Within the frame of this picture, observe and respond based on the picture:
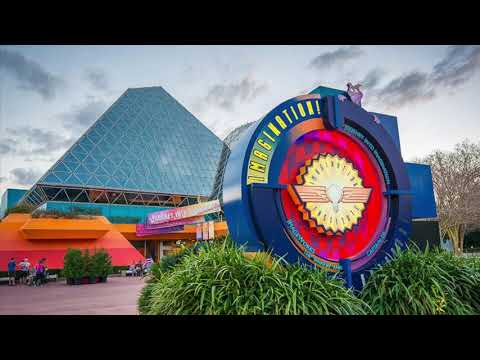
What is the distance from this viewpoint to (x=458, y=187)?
28375 mm

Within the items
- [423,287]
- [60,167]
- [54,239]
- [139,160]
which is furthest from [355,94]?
[139,160]

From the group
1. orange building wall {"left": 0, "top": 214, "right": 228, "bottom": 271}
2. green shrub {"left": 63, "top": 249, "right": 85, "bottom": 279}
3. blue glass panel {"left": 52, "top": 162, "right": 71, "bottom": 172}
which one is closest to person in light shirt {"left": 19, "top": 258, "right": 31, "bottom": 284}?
orange building wall {"left": 0, "top": 214, "right": 228, "bottom": 271}

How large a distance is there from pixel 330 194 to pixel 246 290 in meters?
3.05

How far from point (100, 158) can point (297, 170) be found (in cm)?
3916

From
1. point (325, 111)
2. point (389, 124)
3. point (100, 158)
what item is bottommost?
point (325, 111)

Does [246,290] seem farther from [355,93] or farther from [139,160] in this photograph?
[139,160]

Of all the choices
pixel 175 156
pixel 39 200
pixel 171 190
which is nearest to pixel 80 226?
pixel 39 200

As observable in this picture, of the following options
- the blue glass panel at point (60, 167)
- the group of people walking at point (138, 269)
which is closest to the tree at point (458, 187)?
the group of people walking at point (138, 269)

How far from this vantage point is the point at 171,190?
47.0 metres

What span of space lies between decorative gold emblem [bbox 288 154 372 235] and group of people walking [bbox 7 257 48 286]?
1715 centimetres

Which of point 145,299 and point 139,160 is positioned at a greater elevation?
point 139,160

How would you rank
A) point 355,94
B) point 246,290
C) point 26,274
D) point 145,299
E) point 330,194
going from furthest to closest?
point 26,274 < point 355,94 < point 145,299 < point 330,194 < point 246,290

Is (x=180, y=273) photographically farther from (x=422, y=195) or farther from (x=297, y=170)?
(x=422, y=195)
